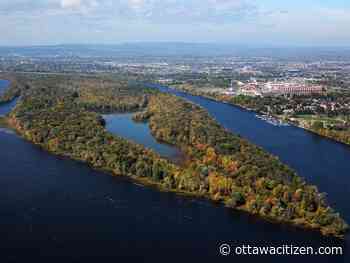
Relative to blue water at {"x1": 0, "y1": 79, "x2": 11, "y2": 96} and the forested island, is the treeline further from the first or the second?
blue water at {"x1": 0, "y1": 79, "x2": 11, "y2": 96}

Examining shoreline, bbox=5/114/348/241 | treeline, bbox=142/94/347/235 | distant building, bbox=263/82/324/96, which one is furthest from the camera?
distant building, bbox=263/82/324/96

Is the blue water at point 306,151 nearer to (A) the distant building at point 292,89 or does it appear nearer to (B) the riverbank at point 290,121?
(B) the riverbank at point 290,121

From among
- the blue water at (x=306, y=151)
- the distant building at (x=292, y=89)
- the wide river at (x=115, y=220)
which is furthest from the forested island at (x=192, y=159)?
the distant building at (x=292, y=89)

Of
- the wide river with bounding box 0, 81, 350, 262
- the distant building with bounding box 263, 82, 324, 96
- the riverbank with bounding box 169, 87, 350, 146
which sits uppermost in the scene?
the distant building with bounding box 263, 82, 324, 96

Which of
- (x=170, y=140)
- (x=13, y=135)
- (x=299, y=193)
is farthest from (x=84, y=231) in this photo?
(x=13, y=135)

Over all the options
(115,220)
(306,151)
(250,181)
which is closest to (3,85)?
(306,151)

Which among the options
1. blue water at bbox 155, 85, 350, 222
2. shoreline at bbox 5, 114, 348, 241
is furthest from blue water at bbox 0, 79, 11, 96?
shoreline at bbox 5, 114, 348, 241
